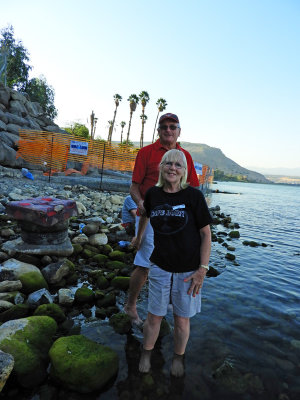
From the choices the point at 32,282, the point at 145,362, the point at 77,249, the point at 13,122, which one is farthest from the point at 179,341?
the point at 13,122

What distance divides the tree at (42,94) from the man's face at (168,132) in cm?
4751

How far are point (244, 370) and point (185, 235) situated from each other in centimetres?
163

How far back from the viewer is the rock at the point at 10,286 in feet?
10.8

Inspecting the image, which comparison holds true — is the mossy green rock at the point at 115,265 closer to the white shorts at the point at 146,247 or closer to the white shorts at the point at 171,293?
the white shorts at the point at 146,247

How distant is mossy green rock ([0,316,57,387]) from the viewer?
2.20 meters

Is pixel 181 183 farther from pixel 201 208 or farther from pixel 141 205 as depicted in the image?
pixel 141 205

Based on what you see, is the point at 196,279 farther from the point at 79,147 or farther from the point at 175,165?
the point at 79,147

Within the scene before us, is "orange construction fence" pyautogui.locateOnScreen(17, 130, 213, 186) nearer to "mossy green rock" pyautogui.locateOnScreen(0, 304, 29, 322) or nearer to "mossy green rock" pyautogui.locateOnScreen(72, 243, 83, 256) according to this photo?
"mossy green rock" pyautogui.locateOnScreen(72, 243, 83, 256)

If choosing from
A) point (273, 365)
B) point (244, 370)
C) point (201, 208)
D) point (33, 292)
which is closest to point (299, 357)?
point (273, 365)

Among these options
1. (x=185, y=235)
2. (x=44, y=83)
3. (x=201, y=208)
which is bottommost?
(x=185, y=235)

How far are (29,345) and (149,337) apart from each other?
111 cm

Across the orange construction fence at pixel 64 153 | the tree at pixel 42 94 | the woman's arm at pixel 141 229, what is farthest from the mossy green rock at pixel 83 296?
the tree at pixel 42 94

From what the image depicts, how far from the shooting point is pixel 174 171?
7.55 feet

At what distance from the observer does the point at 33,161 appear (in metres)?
19.6
